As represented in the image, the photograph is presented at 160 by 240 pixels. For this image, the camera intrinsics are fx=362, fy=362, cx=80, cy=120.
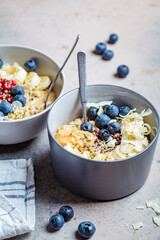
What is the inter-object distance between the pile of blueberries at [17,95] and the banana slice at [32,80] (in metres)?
0.05

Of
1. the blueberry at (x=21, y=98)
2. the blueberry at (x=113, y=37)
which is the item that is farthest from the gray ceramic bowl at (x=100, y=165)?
the blueberry at (x=113, y=37)

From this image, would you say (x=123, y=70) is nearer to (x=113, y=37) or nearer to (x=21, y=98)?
(x=113, y=37)

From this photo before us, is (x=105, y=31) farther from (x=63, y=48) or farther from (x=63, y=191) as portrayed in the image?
(x=63, y=191)

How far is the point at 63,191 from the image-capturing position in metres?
1.55

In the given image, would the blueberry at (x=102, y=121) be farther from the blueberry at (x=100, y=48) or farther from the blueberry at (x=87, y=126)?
the blueberry at (x=100, y=48)

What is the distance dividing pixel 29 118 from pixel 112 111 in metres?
0.38

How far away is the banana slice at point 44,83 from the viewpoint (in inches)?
73.8

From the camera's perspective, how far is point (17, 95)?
176 cm

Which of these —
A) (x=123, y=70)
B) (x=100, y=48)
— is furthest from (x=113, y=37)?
(x=123, y=70)

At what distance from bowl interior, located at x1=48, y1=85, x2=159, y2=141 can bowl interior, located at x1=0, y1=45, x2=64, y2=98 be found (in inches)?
9.5

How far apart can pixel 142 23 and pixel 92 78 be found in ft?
2.30

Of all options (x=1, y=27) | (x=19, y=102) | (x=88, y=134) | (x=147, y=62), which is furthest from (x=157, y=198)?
(x=1, y=27)

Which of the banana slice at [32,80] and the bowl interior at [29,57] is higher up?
the bowl interior at [29,57]

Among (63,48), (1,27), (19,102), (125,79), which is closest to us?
(19,102)
